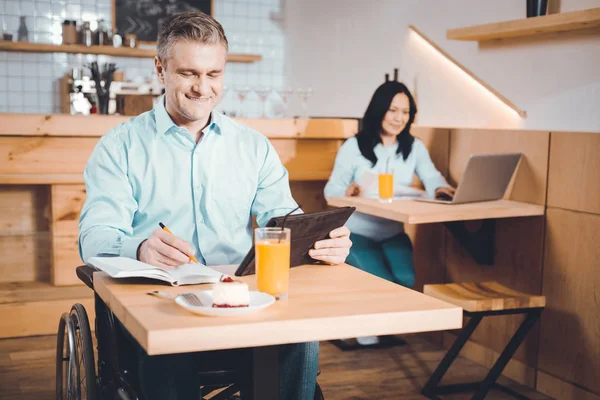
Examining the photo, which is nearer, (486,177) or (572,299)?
(572,299)

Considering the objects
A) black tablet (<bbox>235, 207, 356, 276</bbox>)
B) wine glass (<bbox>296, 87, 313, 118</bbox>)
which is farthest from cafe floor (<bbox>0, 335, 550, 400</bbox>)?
wine glass (<bbox>296, 87, 313, 118</bbox>)

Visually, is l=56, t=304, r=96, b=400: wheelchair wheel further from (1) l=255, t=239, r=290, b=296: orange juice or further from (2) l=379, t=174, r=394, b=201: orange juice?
(2) l=379, t=174, r=394, b=201: orange juice

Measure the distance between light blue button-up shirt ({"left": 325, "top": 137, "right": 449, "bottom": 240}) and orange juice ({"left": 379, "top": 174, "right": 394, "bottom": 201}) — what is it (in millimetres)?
383

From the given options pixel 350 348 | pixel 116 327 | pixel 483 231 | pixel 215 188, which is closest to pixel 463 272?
pixel 483 231

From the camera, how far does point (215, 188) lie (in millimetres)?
2049

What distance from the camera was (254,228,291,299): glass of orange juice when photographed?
1.46 meters

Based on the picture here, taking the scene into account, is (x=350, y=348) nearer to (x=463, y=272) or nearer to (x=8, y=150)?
(x=463, y=272)

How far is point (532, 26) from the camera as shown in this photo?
332 centimetres

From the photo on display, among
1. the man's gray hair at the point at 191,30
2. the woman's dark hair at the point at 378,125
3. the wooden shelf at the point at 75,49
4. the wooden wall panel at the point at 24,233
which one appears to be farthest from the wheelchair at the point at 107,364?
the wooden shelf at the point at 75,49

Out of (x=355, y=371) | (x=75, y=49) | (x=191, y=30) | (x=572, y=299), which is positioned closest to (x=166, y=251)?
(x=191, y=30)

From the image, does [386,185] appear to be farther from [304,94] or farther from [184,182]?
[184,182]

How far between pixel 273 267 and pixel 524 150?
6.69 ft

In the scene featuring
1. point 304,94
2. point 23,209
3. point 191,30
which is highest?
point 191,30

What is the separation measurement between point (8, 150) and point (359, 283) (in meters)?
2.49
